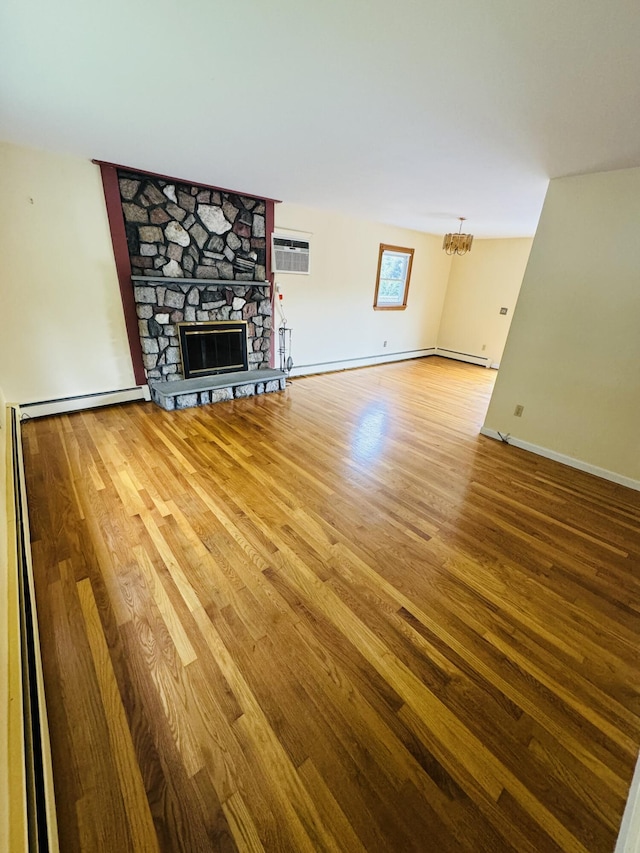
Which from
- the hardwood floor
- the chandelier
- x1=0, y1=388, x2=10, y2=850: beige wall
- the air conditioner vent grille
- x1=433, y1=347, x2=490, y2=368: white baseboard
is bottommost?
the hardwood floor

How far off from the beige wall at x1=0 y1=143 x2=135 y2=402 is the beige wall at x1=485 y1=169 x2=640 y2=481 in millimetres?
4145

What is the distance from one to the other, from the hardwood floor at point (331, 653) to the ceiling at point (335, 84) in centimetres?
235

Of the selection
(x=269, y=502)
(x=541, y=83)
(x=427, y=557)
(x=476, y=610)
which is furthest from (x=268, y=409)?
(x=541, y=83)

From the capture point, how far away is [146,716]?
116 cm

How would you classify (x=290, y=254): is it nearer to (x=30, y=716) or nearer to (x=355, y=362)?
(x=355, y=362)

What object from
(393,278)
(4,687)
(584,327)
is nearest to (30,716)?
(4,687)

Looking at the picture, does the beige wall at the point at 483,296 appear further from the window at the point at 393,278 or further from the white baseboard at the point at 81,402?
the white baseboard at the point at 81,402

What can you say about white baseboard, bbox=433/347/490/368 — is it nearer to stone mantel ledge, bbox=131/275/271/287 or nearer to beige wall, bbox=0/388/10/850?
stone mantel ledge, bbox=131/275/271/287

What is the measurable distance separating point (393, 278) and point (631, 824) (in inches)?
262

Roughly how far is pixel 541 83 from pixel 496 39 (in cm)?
43

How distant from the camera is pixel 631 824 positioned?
89 cm

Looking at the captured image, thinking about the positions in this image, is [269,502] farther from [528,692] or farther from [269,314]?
[269,314]

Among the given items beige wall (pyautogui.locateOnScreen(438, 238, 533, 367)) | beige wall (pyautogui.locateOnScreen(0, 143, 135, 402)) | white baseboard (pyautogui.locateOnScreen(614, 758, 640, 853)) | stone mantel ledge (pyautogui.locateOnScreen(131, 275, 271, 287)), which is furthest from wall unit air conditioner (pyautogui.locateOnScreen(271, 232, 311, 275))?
white baseboard (pyautogui.locateOnScreen(614, 758, 640, 853))

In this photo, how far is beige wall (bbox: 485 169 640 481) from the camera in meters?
2.56
